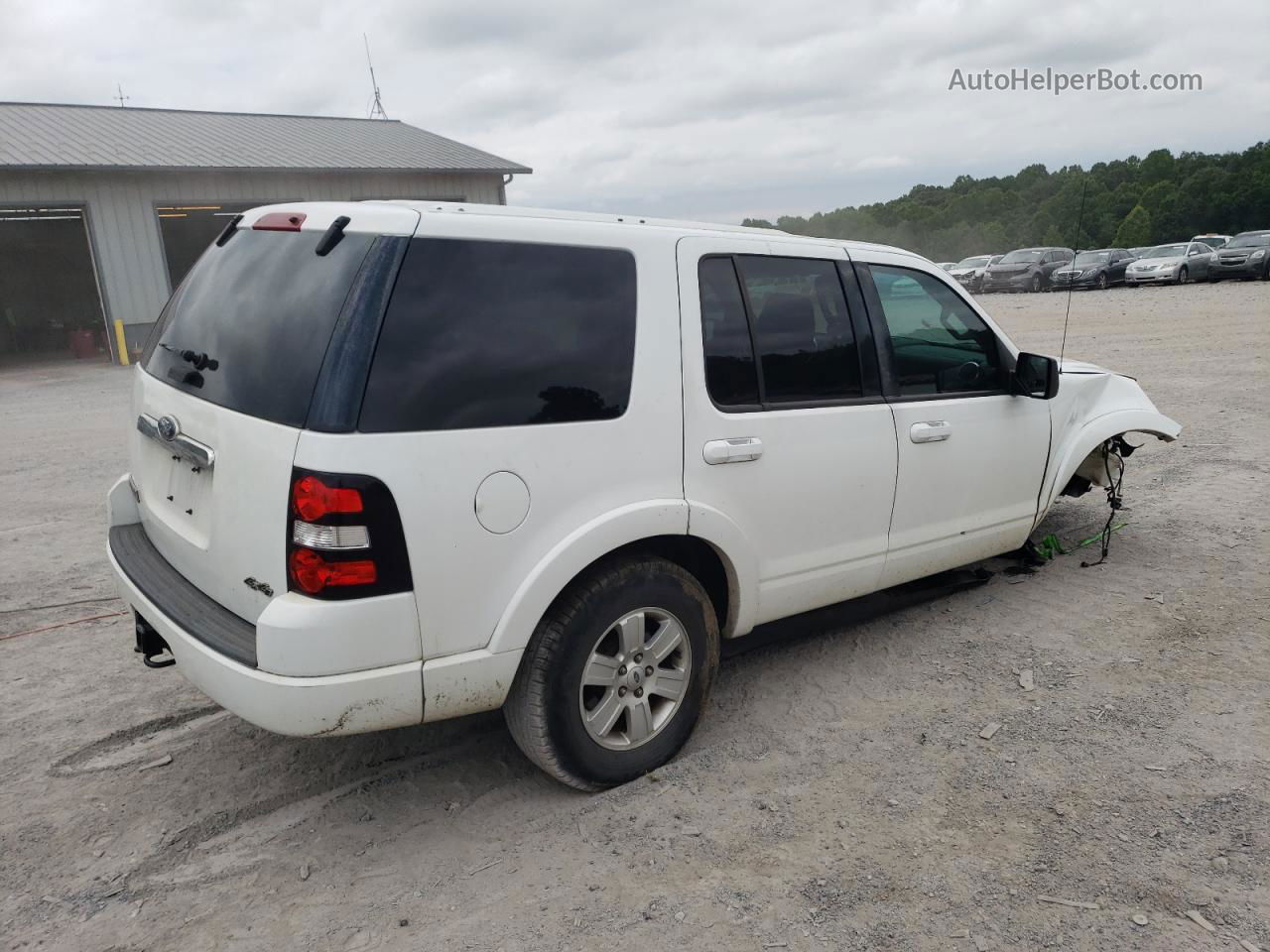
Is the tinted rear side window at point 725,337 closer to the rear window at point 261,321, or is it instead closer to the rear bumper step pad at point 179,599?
the rear window at point 261,321

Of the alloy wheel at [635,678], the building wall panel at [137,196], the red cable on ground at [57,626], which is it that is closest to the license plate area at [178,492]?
the alloy wheel at [635,678]

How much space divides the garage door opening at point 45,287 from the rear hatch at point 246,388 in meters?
26.1

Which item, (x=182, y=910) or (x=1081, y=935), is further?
(x=182, y=910)

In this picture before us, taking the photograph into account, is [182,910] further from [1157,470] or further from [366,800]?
[1157,470]

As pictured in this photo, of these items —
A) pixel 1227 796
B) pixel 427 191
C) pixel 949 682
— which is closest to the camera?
pixel 1227 796

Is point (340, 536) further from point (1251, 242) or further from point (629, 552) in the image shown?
point (1251, 242)

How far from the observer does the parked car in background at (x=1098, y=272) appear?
30.2 metres

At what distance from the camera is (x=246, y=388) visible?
2754 mm

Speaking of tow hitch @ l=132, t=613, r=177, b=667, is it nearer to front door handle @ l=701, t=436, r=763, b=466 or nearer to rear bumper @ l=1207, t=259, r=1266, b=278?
front door handle @ l=701, t=436, r=763, b=466

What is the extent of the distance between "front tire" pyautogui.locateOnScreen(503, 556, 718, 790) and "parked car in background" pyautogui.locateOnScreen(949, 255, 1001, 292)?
98.7 ft

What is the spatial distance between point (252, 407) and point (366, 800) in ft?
4.67

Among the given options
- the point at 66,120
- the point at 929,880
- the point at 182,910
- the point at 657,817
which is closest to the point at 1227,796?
the point at 929,880

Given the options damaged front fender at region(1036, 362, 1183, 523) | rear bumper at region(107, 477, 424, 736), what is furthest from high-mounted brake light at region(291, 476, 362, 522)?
damaged front fender at region(1036, 362, 1183, 523)

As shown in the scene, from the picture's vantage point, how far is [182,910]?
2635 millimetres
